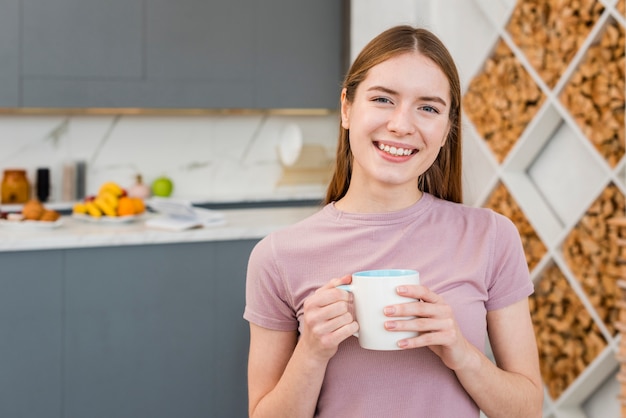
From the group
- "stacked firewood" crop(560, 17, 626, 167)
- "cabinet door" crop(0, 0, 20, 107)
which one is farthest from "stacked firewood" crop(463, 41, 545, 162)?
"cabinet door" crop(0, 0, 20, 107)

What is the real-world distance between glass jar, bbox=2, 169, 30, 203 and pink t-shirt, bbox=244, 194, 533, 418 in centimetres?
254

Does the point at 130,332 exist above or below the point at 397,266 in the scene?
below

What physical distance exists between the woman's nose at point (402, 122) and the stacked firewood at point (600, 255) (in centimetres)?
155

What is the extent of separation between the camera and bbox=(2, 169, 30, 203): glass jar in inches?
136

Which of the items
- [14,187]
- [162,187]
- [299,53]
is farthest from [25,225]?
[299,53]

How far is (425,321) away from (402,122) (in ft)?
0.97

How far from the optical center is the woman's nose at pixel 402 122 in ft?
3.74

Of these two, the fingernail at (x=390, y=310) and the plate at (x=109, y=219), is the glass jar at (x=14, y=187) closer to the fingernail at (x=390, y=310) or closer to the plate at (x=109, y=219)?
the plate at (x=109, y=219)

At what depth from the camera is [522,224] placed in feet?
9.76

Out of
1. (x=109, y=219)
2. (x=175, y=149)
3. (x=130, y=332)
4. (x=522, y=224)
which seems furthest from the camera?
(x=175, y=149)

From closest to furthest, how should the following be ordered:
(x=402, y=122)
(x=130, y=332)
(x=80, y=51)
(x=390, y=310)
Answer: (x=390, y=310)
(x=402, y=122)
(x=130, y=332)
(x=80, y=51)

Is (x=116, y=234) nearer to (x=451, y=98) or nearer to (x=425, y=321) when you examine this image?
(x=451, y=98)

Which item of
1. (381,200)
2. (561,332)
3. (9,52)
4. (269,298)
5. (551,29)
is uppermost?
(551,29)

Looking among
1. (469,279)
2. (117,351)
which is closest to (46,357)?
(117,351)
